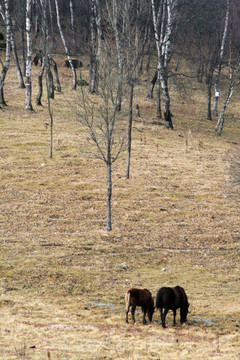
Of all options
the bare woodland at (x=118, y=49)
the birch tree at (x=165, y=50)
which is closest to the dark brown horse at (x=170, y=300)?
the bare woodland at (x=118, y=49)

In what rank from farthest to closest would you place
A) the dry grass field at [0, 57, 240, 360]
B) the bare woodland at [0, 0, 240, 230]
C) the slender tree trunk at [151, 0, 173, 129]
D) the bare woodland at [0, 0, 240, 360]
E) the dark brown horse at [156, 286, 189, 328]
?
the slender tree trunk at [151, 0, 173, 129]
the bare woodland at [0, 0, 240, 230]
the dark brown horse at [156, 286, 189, 328]
the bare woodland at [0, 0, 240, 360]
the dry grass field at [0, 57, 240, 360]

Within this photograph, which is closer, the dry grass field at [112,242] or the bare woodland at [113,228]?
the dry grass field at [112,242]

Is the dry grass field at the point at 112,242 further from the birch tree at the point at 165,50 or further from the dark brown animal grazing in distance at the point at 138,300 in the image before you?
the birch tree at the point at 165,50

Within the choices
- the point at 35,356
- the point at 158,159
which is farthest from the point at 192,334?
the point at 158,159

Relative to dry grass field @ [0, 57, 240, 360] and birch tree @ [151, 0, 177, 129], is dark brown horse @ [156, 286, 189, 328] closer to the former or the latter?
dry grass field @ [0, 57, 240, 360]

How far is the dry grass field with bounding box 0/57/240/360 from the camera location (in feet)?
29.2

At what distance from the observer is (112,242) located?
17.0m

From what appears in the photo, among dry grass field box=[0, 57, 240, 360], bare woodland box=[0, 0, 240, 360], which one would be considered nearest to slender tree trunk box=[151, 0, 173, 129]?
bare woodland box=[0, 0, 240, 360]

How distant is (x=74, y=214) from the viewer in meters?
19.6

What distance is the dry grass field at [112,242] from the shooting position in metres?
8.90

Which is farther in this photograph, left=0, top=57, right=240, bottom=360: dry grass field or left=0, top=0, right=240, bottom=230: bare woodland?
left=0, top=0, right=240, bottom=230: bare woodland

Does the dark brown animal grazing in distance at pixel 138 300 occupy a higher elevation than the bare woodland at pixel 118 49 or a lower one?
lower

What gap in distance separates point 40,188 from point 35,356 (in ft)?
50.0

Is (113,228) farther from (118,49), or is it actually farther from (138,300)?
(118,49)
